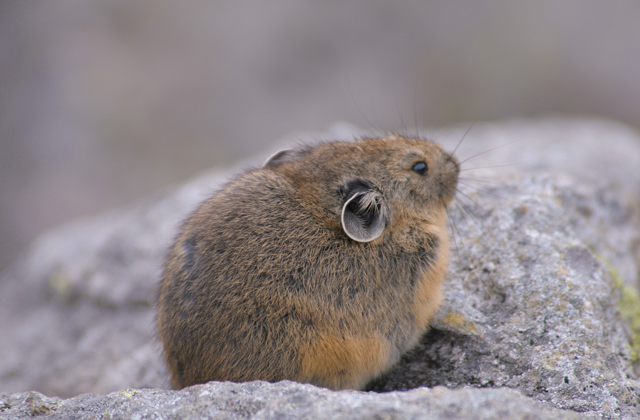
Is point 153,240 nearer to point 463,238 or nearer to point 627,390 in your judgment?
point 463,238

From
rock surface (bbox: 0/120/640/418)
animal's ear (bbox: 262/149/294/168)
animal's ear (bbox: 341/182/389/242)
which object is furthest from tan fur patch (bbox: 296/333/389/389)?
animal's ear (bbox: 262/149/294/168)

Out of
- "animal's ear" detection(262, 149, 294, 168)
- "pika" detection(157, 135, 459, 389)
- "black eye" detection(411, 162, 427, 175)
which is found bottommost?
"pika" detection(157, 135, 459, 389)

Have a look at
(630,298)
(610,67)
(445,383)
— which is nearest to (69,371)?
(445,383)

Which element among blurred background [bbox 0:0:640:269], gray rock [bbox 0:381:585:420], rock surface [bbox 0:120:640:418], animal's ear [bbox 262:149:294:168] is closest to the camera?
gray rock [bbox 0:381:585:420]

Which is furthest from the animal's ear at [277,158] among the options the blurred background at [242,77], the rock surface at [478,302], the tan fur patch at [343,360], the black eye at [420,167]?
the blurred background at [242,77]

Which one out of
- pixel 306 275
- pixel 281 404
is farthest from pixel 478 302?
pixel 281 404

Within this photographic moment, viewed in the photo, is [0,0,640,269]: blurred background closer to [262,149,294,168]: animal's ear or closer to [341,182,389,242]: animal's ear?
[262,149,294,168]: animal's ear

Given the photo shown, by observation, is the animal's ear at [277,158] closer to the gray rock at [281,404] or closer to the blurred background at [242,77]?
the gray rock at [281,404]
